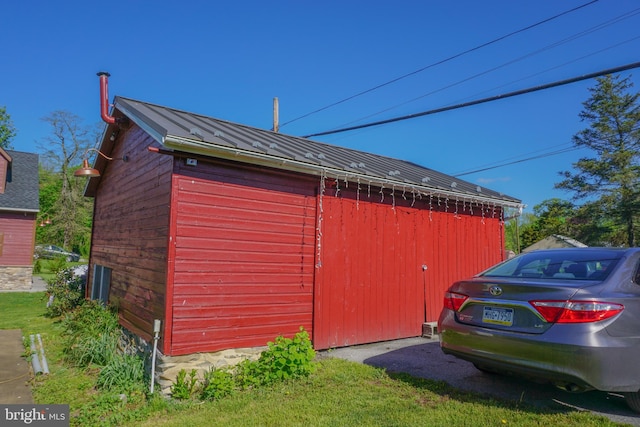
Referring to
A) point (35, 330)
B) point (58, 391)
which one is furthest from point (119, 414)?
point (35, 330)

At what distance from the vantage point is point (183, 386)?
4.67m

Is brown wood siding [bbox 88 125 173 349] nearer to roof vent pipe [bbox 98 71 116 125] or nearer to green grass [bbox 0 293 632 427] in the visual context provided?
roof vent pipe [bbox 98 71 116 125]

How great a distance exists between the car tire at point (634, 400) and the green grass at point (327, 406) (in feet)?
1.24

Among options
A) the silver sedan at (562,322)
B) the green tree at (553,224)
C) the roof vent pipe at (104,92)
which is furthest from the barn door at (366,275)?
the green tree at (553,224)

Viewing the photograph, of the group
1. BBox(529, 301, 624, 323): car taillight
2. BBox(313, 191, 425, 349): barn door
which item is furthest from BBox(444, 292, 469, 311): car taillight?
BBox(313, 191, 425, 349): barn door

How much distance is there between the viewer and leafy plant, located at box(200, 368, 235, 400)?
460 centimetres

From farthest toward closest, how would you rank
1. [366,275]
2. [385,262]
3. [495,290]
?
[385,262] → [366,275] → [495,290]

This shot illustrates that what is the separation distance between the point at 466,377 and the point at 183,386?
11.0 ft

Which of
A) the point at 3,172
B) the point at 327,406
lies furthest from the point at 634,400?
the point at 3,172

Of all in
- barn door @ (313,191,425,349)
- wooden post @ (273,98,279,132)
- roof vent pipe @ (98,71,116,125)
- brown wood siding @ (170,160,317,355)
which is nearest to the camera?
brown wood siding @ (170,160,317,355)

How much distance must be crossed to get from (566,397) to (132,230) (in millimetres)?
6469

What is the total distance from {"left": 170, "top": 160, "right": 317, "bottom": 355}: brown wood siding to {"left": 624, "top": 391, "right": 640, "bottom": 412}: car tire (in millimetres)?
3819

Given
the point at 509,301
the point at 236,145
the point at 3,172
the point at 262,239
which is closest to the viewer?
the point at 509,301

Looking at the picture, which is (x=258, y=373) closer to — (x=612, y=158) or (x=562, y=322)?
(x=562, y=322)
